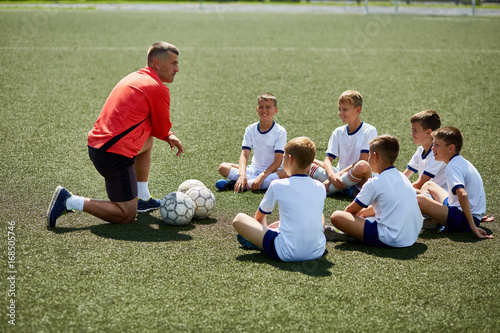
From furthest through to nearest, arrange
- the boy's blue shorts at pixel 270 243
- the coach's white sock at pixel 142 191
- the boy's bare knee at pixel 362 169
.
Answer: the boy's bare knee at pixel 362 169
the coach's white sock at pixel 142 191
the boy's blue shorts at pixel 270 243

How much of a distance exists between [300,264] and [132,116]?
7.08 ft

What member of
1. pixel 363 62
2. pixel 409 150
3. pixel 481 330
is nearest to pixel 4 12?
pixel 363 62

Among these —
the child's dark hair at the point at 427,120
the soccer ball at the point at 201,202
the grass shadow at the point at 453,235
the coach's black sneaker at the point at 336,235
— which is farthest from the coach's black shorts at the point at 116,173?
the child's dark hair at the point at 427,120

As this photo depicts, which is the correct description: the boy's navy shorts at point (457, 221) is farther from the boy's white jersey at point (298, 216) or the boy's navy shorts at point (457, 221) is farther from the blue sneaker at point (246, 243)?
the blue sneaker at point (246, 243)

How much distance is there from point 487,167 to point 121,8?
22402mm

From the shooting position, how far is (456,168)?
495cm

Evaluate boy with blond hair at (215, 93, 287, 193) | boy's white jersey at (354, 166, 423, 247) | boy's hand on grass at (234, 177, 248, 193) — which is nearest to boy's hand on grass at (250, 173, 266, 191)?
boy with blond hair at (215, 93, 287, 193)

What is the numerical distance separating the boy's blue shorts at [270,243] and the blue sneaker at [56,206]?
1.96m

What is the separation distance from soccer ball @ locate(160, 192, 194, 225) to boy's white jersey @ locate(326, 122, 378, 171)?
2029mm

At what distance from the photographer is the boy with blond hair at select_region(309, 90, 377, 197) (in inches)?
236

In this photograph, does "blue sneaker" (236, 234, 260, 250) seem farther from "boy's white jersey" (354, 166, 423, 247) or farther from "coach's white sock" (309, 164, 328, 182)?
"coach's white sock" (309, 164, 328, 182)

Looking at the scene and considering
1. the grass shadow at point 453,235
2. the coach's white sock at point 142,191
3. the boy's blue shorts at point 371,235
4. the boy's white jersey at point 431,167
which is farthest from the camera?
the coach's white sock at point 142,191

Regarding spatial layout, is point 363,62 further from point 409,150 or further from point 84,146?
point 84,146

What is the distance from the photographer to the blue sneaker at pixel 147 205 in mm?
5551
